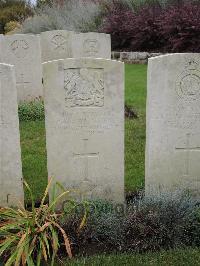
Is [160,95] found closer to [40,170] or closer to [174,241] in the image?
[174,241]

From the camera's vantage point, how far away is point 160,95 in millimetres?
4297

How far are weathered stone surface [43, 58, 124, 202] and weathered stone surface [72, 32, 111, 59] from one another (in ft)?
18.1

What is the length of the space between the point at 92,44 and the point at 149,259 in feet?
22.2

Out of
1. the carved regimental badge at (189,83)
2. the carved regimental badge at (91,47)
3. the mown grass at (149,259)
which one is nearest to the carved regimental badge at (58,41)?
the carved regimental badge at (91,47)

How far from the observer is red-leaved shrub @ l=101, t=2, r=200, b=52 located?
42.9 ft

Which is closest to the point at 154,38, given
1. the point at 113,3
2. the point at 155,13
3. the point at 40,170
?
the point at 155,13

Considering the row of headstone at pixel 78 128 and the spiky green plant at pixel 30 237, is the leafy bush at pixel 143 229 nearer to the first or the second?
the spiky green plant at pixel 30 237

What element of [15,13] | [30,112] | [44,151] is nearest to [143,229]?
[44,151]

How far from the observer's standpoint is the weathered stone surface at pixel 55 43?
1052 cm

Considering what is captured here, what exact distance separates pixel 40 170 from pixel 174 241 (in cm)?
227

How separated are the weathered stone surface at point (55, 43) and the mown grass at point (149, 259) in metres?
7.41

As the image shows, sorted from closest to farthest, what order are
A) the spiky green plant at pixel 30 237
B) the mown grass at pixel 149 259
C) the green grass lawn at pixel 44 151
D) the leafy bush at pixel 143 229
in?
1. the spiky green plant at pixel 30 237
2. the mown grass at pixel 149 259
3. the leafy bush at pixel 143 229
4. the green grass lawn at pixel 44 151

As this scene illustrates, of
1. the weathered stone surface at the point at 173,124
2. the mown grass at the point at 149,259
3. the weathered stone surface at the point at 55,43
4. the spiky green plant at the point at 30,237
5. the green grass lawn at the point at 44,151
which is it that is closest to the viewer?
the spiky green plant at the point at 30,237

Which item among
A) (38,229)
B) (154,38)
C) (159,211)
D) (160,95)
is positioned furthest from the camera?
(154,38)
